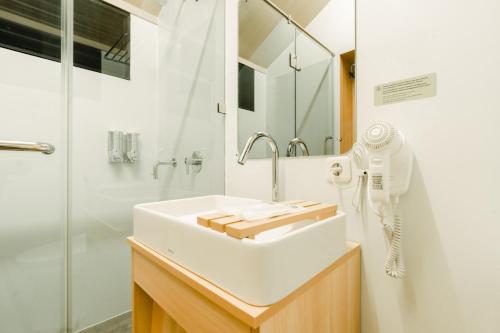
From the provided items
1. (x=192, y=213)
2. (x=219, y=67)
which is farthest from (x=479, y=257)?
(x=219, y=67)

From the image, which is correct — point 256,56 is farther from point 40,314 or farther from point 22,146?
point 40,314

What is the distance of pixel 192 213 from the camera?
0.98m

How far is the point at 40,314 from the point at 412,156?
1.70 meters

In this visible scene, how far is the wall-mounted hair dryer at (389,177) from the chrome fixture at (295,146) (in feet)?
0.97

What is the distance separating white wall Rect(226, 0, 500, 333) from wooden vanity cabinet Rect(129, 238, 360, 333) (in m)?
0.11

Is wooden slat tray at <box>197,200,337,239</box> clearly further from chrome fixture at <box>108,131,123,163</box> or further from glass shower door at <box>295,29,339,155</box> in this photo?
Result: chrome fixture at <box>108,131,123,163</box>

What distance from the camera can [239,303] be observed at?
0.41 meters

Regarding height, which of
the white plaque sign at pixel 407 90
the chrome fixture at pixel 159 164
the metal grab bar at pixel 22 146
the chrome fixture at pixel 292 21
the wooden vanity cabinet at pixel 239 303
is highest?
the chrome fixture at pixel 292 21

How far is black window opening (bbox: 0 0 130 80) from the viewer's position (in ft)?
3.48

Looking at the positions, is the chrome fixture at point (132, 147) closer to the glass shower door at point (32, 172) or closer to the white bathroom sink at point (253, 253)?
the glass shower door at point (32, 172)

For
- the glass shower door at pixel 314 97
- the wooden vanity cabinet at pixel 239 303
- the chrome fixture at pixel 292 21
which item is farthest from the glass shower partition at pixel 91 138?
the wooden vanity cabinet at pixel 239 303

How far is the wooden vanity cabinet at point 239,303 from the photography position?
1.36 ft

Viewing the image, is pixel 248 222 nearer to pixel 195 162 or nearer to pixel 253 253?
pixel 253 253

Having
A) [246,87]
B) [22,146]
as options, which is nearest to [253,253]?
[246,87]
